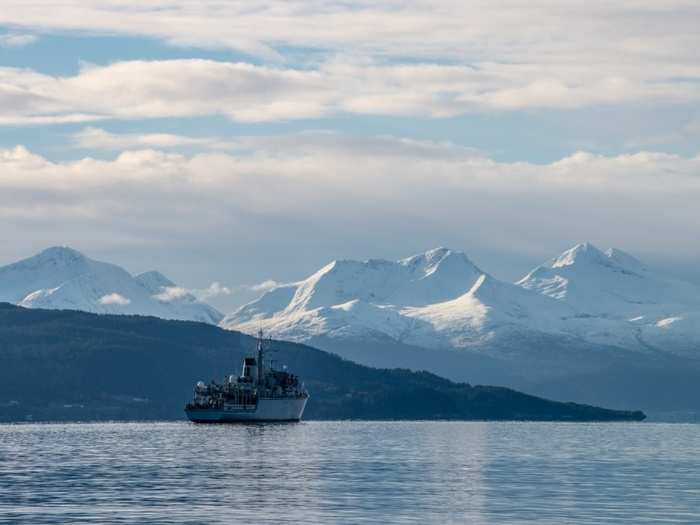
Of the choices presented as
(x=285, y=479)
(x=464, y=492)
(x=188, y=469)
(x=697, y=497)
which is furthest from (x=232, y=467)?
(x=697, y=497)

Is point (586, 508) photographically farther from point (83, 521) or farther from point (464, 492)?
point (83, 521)

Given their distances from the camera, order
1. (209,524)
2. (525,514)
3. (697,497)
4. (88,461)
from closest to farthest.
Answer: (209,524) → (525,514) → (697,497) → (88,461)

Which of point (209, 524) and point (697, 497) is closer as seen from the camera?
point (209, 524)

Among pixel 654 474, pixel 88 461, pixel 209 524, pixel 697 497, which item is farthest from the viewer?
pixel 88 461

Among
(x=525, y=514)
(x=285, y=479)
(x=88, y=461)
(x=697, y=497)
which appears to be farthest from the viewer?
(x=88, y=461)

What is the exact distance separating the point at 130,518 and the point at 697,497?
52.3m

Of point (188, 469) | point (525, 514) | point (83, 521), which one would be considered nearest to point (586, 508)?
point (525, 514)

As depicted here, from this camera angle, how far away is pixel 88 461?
652 ft

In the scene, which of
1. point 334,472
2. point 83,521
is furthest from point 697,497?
point 83,521

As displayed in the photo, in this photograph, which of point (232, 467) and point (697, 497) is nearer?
point (697, 497)

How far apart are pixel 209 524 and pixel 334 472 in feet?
181

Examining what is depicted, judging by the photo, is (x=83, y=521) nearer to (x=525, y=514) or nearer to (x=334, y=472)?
(x=525, y=514)

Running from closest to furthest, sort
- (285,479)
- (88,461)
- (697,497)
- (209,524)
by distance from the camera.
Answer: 1. (209,524)
2. (697,497)
3. (285,479)
4. (88,461)

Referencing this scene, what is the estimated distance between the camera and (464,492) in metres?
151
